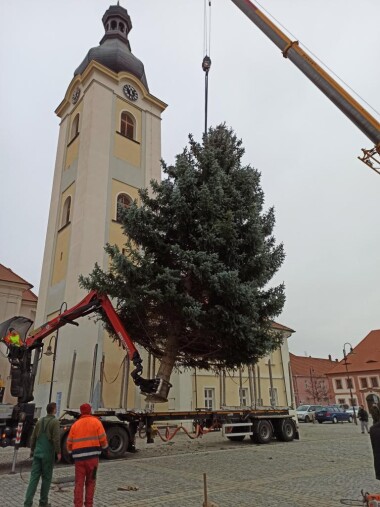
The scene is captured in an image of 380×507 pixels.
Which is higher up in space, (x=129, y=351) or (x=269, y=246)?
(x=269, y=246)

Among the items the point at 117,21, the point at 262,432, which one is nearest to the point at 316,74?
the point at 262,432

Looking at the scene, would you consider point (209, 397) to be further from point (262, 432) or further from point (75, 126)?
point (75, 126)

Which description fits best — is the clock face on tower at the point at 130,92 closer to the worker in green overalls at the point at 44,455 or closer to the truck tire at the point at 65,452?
the truck tire at the point at 65,452

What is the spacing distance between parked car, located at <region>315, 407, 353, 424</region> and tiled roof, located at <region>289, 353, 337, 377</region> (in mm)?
36138

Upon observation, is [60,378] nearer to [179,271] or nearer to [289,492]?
[179,271]

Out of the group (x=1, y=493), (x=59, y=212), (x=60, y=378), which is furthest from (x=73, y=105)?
(x=1, y=493)

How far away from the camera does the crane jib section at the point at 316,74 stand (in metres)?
13.4

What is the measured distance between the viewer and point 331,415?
3766 cm

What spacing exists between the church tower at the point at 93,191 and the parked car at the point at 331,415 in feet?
73.6

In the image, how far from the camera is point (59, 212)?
26.2 m

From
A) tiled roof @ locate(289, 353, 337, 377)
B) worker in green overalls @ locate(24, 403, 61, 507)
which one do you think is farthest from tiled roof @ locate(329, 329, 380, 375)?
worker in green overalls @ locate(24, 403, 61, 507)

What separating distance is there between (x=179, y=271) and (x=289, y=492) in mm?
7071

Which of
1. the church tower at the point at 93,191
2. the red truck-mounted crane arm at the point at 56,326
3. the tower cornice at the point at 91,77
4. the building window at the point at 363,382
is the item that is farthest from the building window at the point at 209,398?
the building window at the point at 363,382

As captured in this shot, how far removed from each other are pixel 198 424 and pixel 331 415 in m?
25.1
